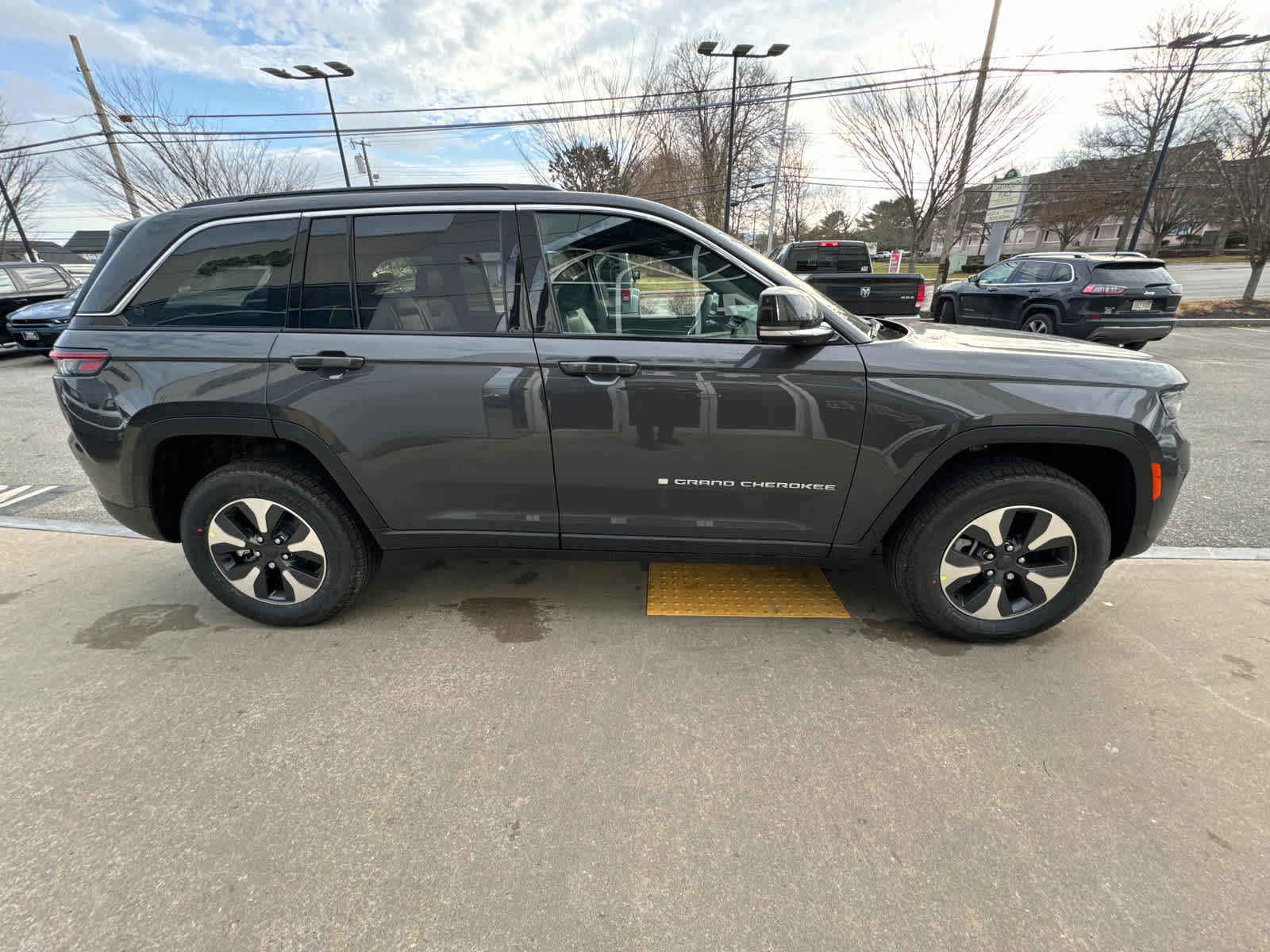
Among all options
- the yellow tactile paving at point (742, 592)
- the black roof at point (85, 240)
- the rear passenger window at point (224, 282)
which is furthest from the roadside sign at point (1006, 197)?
the black roof at point (85, 240)

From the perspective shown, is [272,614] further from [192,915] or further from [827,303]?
[827,303]

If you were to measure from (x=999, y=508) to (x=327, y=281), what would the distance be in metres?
2.87

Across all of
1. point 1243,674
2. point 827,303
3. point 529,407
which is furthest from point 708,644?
point 1243,674

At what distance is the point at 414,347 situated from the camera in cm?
235

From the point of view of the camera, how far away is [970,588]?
2.53 metres

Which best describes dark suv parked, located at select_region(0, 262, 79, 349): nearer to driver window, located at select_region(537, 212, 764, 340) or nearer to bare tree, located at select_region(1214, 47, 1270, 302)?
driver window, located at select_region(537, 212, 764, 340)

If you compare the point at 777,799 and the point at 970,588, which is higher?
the point at 970,588

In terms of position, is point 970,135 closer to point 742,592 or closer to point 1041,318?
point 1041,318

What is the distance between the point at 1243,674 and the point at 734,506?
7.09 feet

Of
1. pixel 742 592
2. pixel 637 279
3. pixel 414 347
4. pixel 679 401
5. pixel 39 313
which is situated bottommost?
pixel 742 592

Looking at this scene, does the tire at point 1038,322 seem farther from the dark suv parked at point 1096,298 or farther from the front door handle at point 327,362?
the front door handle at point 327,362

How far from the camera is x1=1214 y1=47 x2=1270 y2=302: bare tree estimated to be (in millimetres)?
14250

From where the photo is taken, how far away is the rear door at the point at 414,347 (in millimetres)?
2340

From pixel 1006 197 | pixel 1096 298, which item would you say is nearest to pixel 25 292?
pixel 1096 298
